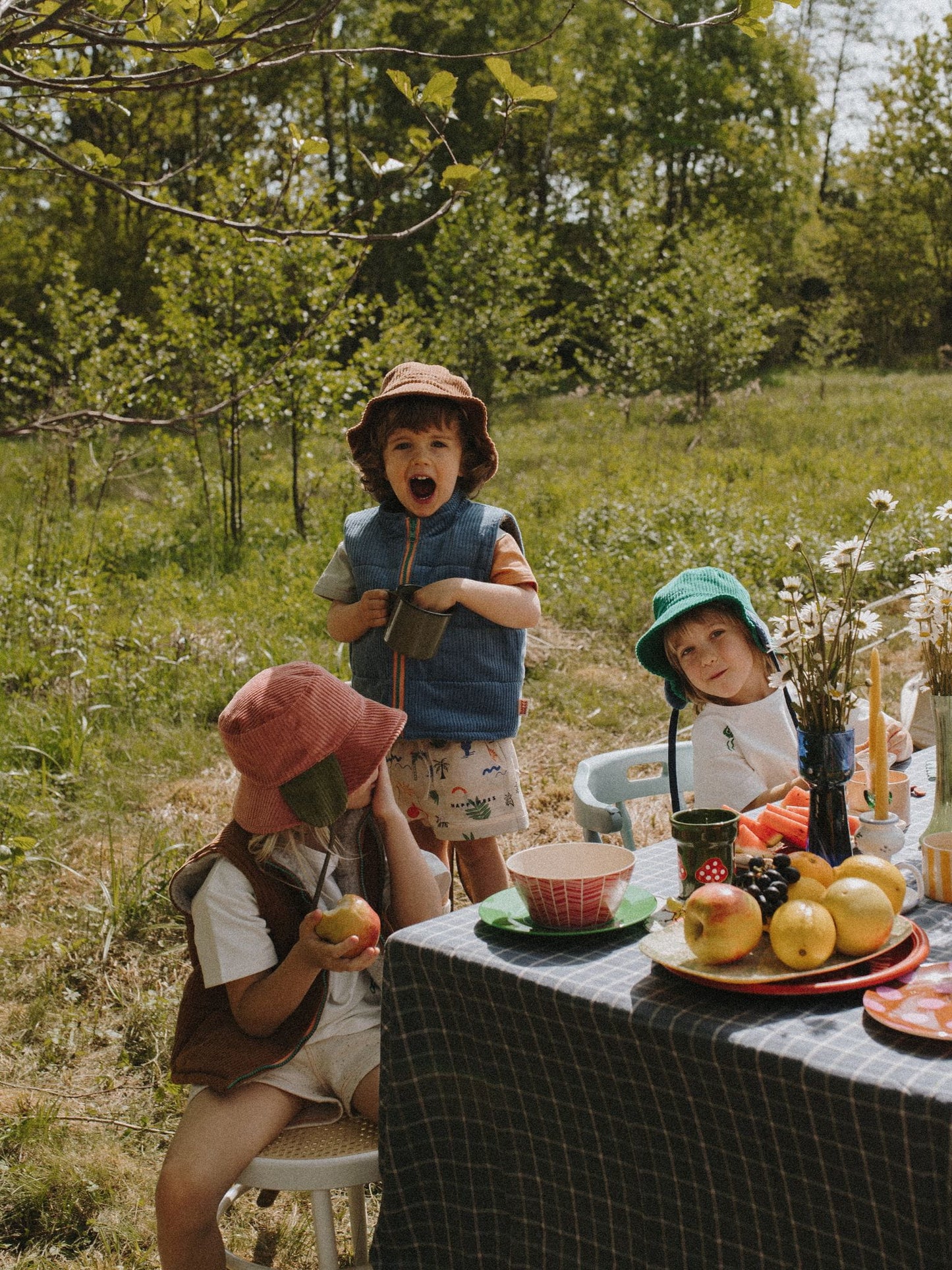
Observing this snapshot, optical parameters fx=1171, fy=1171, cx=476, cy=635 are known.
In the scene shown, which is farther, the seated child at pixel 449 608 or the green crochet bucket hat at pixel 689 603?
the seated child at pixel 449 608

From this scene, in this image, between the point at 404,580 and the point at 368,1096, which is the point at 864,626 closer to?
the point at 368,1096

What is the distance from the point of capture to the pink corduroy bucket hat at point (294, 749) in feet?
5.96

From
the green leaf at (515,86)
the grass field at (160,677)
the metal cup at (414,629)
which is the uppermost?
the green leaf at (515,86)

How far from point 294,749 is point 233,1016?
1.52 feet

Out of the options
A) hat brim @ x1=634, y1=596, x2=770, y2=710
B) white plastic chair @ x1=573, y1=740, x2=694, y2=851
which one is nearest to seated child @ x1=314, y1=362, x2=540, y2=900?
white plastic chair @ x1=573, y1=740, x2=694, y2=851

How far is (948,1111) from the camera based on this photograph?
1.08 m

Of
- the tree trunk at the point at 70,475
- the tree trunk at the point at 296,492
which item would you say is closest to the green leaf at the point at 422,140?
the tree trunk at the point at 70,475

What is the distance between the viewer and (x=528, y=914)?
1660mm

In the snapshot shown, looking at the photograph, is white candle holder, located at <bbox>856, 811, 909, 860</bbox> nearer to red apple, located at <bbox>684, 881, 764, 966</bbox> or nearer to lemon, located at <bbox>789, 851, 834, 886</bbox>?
lemon, located at <bbox>789, 851, 834, 886</bbox>

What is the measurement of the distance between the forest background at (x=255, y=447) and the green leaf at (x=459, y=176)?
0.02 meters

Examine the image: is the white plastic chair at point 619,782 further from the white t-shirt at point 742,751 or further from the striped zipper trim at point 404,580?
the striped zipper trim at point 404,580

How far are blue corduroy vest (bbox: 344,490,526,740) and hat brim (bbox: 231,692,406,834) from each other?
0.87 meters

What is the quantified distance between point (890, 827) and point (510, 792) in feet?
4.10

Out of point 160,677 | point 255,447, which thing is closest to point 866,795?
point 160,677
